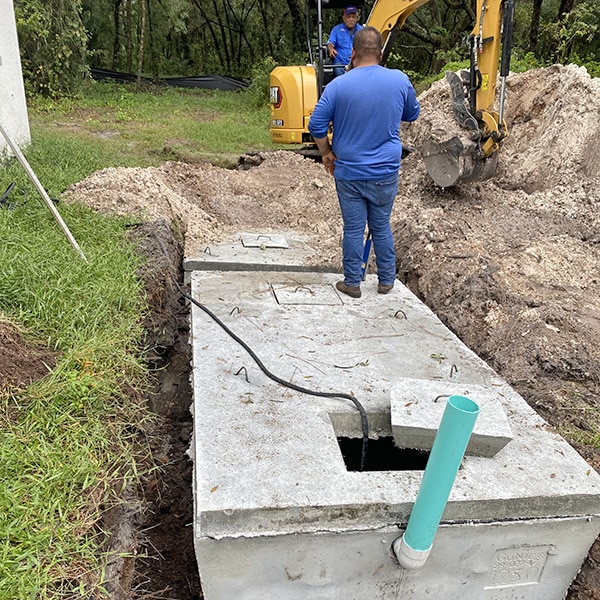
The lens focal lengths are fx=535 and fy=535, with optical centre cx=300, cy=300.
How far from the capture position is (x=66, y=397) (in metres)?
2.61

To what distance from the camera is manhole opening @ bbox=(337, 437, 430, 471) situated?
281 cm

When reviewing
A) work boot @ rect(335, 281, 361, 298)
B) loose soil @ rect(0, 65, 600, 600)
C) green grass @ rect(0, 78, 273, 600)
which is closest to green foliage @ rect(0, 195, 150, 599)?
green grass @ rect(0, 78, 273, 600)

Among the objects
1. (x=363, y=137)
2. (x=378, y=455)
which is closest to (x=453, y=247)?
(x=363, y=137)

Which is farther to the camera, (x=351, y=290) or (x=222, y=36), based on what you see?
(x=222, y=36)

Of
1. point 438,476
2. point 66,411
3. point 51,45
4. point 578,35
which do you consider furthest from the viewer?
point 51,45

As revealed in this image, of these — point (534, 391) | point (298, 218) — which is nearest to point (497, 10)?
point (298, 218)

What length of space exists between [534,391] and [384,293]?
1318mm

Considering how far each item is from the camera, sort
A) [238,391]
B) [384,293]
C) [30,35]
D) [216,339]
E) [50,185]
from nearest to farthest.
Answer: [238,391]
[216,339]
[384,293]
[50,185]
[30,35]

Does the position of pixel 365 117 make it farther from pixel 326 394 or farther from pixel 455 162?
pixel 455 162

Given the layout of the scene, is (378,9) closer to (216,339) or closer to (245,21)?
(216,339)

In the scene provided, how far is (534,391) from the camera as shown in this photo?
339 cm

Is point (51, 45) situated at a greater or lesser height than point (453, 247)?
greater

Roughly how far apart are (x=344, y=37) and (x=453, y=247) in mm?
4048

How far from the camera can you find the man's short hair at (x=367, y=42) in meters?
3.70
